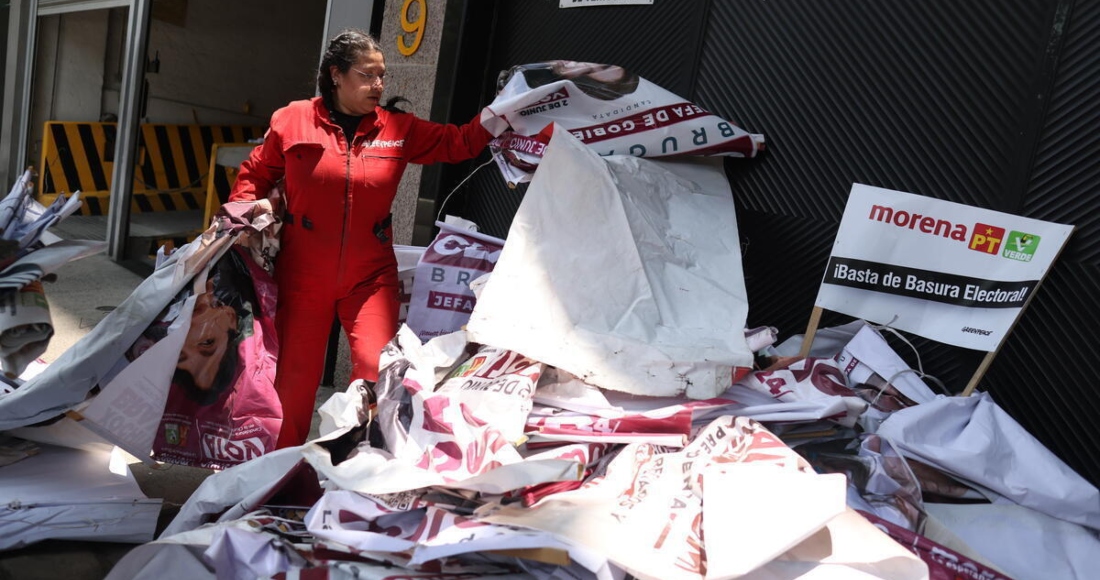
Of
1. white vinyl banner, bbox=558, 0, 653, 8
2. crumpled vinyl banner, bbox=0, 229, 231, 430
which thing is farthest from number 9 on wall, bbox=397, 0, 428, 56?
crumpled vinyl banner, bbox=0, 229, 231, 430

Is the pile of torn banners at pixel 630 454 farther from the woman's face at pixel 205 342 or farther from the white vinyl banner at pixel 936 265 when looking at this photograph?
the woman's face at pixel 205 342

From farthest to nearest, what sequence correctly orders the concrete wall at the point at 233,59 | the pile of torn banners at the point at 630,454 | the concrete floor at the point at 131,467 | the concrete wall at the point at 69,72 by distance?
the concrete wall at the point at 69,72, the concrete wall at the point at 233,59, the concrete floor at the point at 131,467, the pile of torn banners at the point at 630,454

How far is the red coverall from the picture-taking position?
11.2 ft

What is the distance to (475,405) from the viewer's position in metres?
2.48

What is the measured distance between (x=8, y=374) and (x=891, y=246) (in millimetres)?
2877

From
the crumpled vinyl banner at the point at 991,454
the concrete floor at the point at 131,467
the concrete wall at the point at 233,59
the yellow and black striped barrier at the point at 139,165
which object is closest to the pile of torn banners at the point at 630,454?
the crumpled vinyl banner at the point at 991,454

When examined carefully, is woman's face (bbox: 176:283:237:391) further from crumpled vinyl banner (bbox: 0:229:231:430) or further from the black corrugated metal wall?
the black corrugated metal wall

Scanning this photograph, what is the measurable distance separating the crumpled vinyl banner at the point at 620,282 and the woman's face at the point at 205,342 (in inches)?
42.3

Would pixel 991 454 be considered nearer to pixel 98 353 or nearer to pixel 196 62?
pixel 98 353

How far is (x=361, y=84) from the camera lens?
3.38 m

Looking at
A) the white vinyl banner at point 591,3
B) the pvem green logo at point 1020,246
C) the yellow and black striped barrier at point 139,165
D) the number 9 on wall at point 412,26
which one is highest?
the white vinyl banner at point 591,3

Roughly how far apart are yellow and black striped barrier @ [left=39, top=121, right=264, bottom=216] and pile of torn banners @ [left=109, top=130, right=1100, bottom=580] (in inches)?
265

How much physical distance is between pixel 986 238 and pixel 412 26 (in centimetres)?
318

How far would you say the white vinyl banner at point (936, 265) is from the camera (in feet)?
8.42
